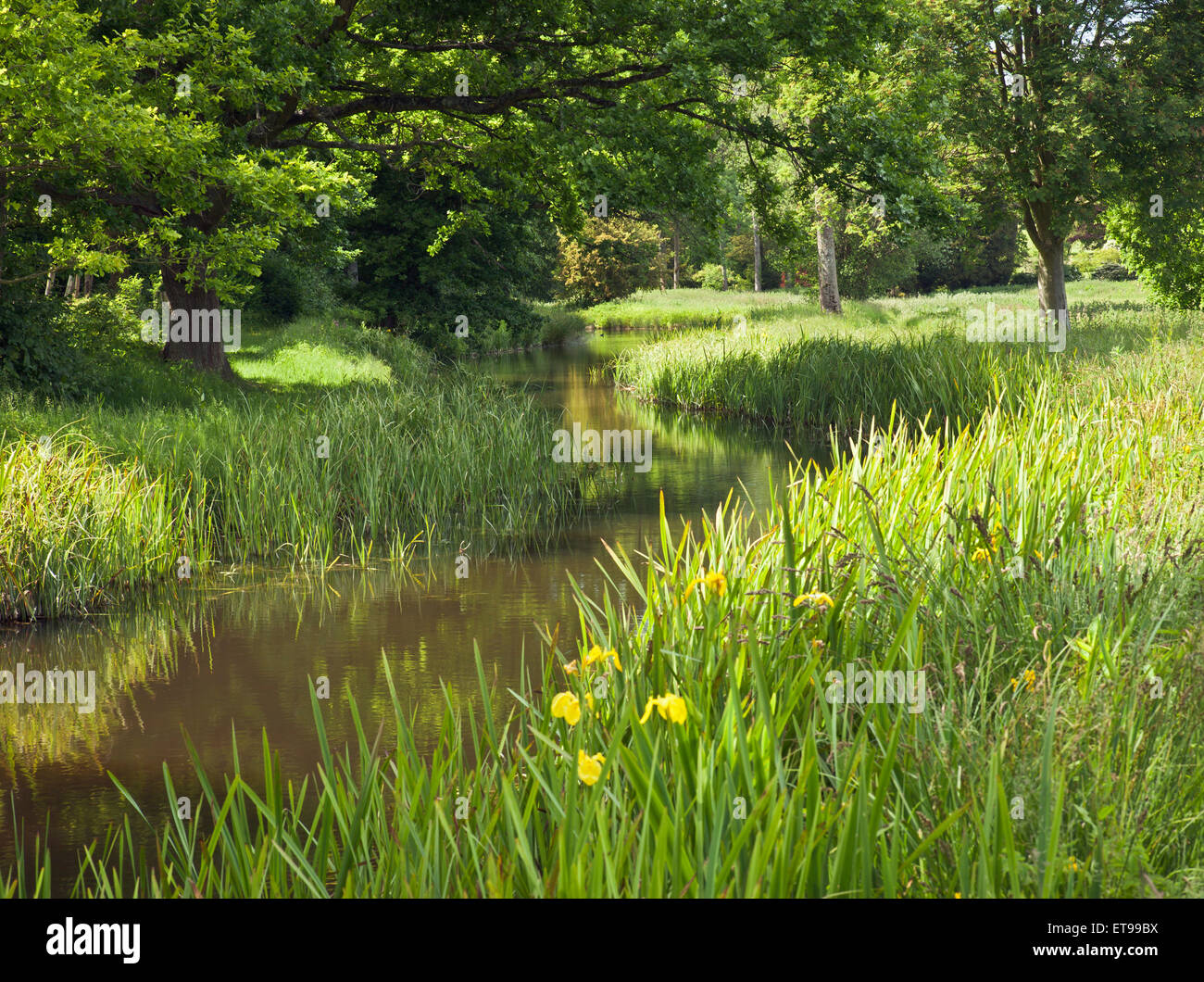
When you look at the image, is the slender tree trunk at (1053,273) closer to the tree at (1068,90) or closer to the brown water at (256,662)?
the tree at (1068,90)

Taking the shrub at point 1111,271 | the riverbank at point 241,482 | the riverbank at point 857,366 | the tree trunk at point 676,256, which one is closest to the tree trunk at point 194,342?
the riverbank at point 241,482

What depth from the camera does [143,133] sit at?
11.5 meters

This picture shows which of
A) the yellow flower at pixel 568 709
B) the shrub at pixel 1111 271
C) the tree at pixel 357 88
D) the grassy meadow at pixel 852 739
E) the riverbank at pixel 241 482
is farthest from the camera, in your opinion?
the shrub at pixel 1111 271

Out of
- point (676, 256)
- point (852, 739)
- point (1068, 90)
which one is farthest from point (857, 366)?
point (676, 256)

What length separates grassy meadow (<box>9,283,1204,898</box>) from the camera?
2689mm

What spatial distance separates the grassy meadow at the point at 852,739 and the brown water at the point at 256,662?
333mm

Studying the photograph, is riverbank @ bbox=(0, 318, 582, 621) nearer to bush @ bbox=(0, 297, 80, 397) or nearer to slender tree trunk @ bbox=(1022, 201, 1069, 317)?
bush @ bbox=(0, 297, 80, 397)

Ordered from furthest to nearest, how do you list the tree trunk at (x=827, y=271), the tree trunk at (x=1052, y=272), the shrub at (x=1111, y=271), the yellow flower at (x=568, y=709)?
the shrub at (x=1111, y=271), the tree trunk at (x=827, y=271), the tree trunk at (x=1052, y=272), the yellow flower at (x=568, y=709)

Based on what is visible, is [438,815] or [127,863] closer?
[438,815]

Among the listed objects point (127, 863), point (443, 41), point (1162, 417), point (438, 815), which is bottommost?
point (127, 863)

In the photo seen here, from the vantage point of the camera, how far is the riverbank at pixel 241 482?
8.71 metres

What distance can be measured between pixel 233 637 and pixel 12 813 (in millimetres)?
3032
